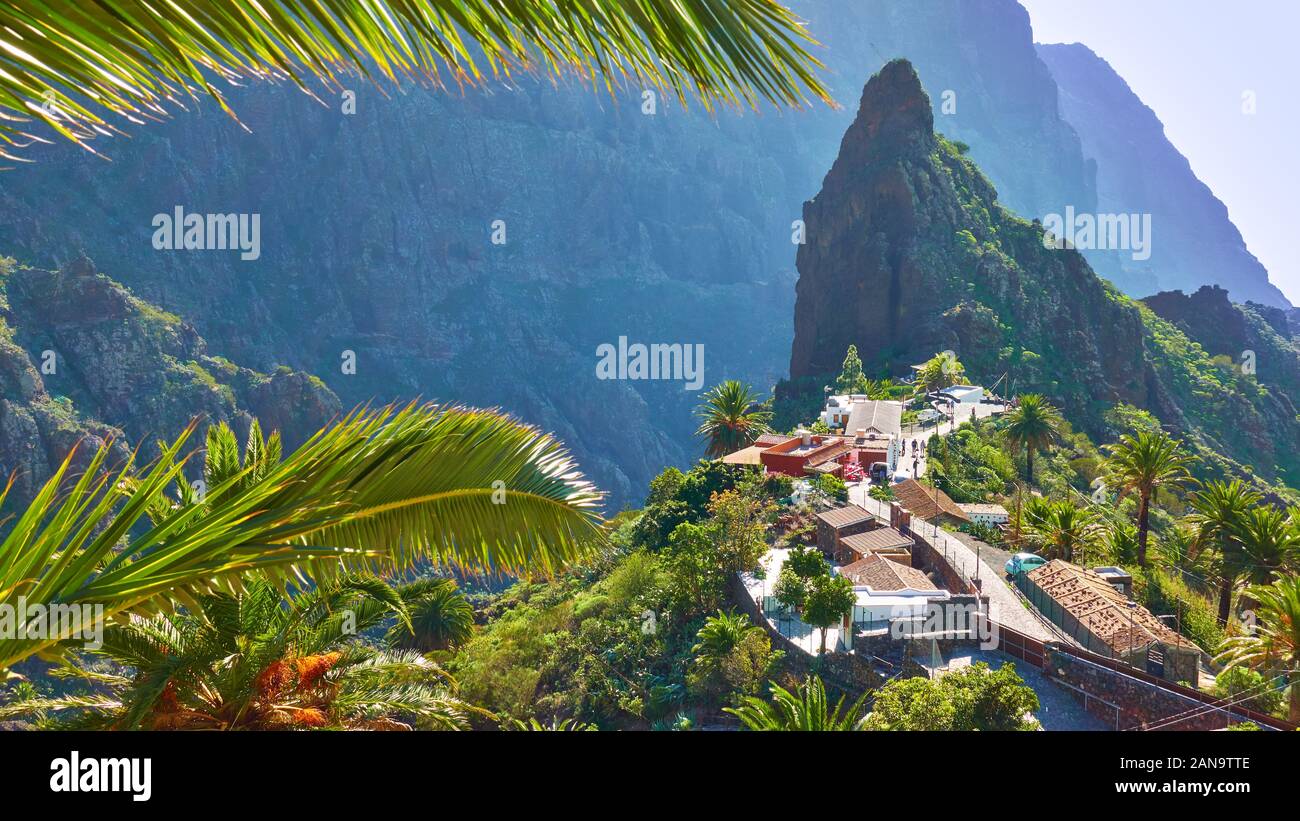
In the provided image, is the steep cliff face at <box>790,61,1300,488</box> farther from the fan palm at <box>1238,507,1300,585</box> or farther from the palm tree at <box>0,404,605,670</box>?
the palm tree at <box>0,404,605,670</box>

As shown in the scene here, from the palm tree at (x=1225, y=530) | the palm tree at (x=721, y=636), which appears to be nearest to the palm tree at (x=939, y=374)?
the palm tree at (x=1225, y=530)

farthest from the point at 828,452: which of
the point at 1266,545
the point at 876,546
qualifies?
the point at 1266,545

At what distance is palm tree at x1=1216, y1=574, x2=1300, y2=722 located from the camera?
15789 millimetres

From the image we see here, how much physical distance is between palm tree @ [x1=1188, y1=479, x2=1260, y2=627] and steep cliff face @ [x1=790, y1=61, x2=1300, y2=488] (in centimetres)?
4547

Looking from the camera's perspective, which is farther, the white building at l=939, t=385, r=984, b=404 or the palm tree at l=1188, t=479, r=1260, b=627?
the white building at l=939, t=385, r=984, b=404

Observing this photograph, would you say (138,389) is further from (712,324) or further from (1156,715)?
(712,324)

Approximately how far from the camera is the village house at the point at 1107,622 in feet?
64.7

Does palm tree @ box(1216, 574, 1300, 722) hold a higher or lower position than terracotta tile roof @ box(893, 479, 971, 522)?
lower

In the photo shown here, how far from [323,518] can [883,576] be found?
78.5ft

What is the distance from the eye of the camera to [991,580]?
27250mm

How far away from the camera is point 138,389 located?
7012cm

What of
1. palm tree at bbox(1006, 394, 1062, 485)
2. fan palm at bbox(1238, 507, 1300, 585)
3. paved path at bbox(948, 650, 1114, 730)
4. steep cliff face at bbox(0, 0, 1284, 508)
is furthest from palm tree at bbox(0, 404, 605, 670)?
steep cliff face at bbox(0, 0, 1284, 508)
